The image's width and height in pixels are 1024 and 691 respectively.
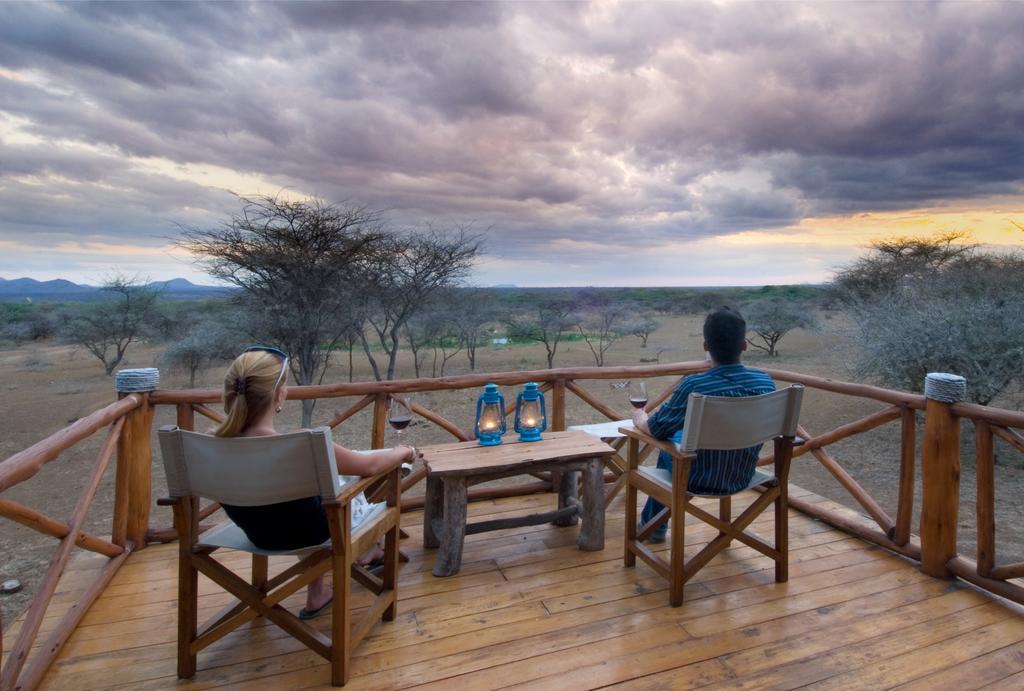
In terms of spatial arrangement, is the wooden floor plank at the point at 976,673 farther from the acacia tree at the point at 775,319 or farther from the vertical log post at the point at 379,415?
the acacia tree at the point at 775,319

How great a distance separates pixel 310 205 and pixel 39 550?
24.7 feet

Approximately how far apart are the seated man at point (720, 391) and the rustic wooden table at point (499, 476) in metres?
0.48

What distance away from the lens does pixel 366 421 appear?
9680 millimetres

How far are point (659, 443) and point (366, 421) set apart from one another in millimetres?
8348

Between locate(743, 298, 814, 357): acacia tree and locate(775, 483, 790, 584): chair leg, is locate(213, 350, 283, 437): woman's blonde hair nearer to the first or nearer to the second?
locate(775, 483, 790, 584): chair leg

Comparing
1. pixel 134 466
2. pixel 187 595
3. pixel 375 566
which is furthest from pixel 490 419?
pixel 134 466

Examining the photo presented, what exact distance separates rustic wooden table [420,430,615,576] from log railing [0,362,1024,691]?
19cm

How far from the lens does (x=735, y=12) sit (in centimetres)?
505

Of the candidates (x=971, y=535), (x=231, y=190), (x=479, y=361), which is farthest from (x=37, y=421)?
(x=971, y=535)

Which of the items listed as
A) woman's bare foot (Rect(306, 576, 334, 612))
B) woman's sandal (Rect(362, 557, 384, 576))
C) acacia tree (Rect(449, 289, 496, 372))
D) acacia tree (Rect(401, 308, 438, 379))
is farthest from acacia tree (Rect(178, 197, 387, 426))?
woman's bare foot (Rect(306, 576, 334, 612))

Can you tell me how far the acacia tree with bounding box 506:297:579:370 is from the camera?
56.1ft

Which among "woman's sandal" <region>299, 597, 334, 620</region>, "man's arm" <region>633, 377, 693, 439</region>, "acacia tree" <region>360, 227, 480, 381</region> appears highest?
"acacia tree" <region>360, 227, 480, 381</region>

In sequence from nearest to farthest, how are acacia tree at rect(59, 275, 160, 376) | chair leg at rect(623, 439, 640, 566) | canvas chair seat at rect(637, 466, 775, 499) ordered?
canvas chair seat at rect(637, 466, 775, 499)
chair leg at rect(623, 439, 640, 566)
acacia tree at rect(59, 275, 160, 376)

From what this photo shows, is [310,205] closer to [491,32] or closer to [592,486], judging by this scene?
[491,32]
